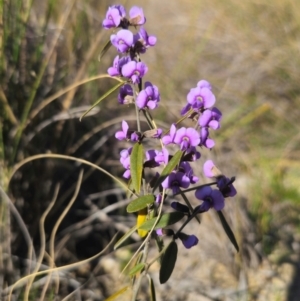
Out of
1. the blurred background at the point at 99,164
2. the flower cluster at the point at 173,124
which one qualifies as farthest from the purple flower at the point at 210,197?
the blurred background at the point at 99,164

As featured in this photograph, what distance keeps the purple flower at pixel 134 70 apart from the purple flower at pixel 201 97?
2.9 inches

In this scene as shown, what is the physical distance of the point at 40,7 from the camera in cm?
203

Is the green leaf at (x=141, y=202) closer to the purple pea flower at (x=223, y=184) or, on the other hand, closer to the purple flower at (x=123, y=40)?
the purple pea flower at (x=223, y=184)

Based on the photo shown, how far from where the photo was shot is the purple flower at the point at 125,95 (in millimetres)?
856

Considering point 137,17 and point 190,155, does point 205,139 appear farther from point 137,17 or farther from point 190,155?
point 137,17

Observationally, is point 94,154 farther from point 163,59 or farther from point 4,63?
point 163,59

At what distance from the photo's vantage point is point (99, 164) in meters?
1.72

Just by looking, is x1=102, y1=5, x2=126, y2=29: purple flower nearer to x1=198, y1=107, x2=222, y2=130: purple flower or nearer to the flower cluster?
the flower cluster

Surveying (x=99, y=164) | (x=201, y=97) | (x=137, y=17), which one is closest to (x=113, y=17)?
(x=137, y=17)

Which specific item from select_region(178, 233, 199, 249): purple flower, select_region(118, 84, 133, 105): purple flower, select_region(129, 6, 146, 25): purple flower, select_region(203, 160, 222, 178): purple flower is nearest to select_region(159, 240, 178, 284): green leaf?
select_region(178, 233, 199, 249): purple flower

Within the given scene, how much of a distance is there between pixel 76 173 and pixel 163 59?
1052 mm

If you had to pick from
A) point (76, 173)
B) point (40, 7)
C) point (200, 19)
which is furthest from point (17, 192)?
point (200, 19)

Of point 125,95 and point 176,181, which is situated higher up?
point 125,95

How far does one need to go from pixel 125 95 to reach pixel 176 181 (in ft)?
0.50
